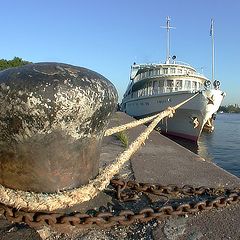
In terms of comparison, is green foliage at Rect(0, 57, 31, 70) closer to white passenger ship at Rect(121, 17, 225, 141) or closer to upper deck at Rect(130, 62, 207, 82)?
white passenger ship at Rect(121, 17, 225, 141)

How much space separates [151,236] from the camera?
207 cm

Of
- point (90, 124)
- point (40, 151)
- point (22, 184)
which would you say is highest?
point (90, 124)

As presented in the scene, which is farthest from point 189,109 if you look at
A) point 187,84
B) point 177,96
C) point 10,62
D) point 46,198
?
point 10,62

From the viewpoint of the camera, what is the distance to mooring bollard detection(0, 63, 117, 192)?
6.12 ft

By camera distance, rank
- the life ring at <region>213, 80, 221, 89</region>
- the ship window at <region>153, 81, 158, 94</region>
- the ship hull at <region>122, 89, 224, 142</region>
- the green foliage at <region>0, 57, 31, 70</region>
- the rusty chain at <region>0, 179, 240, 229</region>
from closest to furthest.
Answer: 1. the rusty chain at <region>0, 179, 240, 229</region>
2. the ship hull at <region>122, 89, 224, 142</region>
3. the life ring at <region>213, 80, 221, 89</region>
4. the ship window at <region>153, 81, 158, 94</region>
5. the green foliage at <region>0, 57, 31, 70</region>

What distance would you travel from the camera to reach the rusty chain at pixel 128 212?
1.86 meters

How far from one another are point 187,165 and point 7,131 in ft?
10.3

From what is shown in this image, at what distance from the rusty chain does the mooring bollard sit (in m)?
0.18

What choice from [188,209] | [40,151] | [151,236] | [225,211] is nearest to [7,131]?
[40,151]

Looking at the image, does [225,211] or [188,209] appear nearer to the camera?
[188,209]

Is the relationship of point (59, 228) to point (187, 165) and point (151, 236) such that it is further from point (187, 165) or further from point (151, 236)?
point (187, 165)

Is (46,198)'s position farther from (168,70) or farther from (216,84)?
(168,70)

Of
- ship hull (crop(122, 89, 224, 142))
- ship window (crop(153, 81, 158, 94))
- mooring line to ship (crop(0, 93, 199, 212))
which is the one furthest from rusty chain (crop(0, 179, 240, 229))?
ship window (crop(153, 81, 158, 94))

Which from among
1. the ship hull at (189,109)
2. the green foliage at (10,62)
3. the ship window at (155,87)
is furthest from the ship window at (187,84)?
the green foliage at (10,62)
